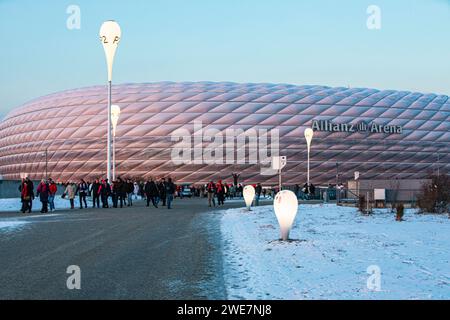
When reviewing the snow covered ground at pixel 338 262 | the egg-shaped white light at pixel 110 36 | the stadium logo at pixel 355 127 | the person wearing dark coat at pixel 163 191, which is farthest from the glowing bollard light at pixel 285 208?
the stadium logo at pixel 355 127

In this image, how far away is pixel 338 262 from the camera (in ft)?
30.4

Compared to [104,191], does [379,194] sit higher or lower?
lower

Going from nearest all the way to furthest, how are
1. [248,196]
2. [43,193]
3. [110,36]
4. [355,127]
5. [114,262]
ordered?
1. [114,262]
2. [43,193]
3. [248,196]
4. [110,36]
5. [355,127]

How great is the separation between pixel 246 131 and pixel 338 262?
6723cm

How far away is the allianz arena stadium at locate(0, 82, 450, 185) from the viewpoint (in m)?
76.6

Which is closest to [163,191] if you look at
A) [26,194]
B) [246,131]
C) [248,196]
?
[248,196]

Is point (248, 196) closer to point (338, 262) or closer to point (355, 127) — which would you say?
point (338, 262)

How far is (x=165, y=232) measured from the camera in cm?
1548

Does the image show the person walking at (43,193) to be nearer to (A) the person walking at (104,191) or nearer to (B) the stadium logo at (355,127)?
(A) the person walking at (104,191)

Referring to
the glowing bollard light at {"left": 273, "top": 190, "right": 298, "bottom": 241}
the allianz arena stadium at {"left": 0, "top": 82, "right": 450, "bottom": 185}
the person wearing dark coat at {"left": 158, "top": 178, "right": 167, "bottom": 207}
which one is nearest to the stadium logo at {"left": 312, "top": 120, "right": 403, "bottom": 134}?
the allianz arena stadium at {"left": 0, "top": 82, "right": 450, "bottom": 185}

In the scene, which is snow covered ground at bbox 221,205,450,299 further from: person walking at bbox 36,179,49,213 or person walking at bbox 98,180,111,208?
person walking at bbox 98,180,111,208

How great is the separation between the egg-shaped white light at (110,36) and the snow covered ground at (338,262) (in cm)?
1900

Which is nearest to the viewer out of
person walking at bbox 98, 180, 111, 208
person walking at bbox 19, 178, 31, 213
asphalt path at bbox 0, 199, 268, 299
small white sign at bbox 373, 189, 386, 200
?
asphalt path at bbox 0, 199, 268, 299

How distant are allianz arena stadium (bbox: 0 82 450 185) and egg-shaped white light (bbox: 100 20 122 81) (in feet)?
142
